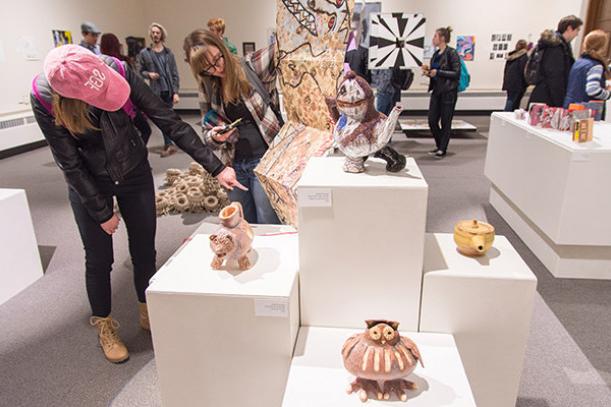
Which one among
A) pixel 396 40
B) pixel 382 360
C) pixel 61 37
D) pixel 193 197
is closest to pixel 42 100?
pixel 382 360

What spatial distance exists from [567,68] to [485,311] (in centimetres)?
328

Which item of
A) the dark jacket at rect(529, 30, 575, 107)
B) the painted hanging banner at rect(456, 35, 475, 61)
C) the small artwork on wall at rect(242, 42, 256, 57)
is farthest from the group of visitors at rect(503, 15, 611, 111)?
the small artwork on wall at rect(242, 42, 256, 57)

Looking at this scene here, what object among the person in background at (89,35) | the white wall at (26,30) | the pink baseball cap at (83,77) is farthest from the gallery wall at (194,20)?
the pink baseball cap at (83,77)

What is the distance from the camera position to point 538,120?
3.02m

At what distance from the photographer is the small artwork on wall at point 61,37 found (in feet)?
22.4

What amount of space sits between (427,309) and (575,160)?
1596 millimetres

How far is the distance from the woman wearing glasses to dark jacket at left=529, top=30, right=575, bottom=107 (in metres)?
2.91

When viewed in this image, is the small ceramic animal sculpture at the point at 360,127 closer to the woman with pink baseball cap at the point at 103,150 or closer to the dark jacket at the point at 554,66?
the woman with pink baseball cap at the point at 103,150

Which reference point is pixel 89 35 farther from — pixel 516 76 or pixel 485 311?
pixel 516 76

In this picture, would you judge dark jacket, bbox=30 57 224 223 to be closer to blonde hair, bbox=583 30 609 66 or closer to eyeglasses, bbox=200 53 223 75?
eyeglasses, bbox=200 53 223 75

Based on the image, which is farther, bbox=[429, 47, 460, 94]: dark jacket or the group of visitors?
bbox=[429, 47, 460, 94]: dark jacket

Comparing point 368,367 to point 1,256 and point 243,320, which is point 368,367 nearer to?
point 243,320

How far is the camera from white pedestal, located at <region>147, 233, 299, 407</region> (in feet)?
4.20

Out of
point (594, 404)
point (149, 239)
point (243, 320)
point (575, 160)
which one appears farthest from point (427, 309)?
point (575, 160)
